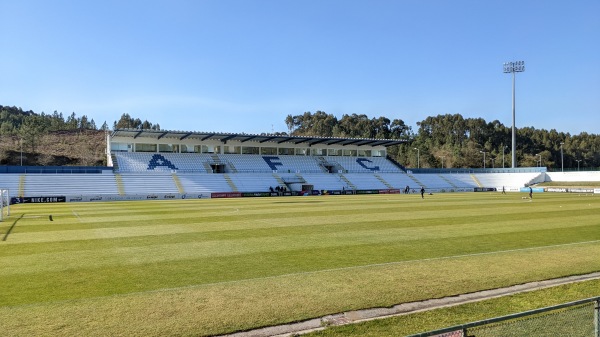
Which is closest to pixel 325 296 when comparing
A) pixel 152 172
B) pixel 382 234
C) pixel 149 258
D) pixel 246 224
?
pixel 149 258

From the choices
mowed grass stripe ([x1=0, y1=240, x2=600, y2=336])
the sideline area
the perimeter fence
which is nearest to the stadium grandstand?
mowed grass stripe ([x1=0, y1=240, x2=600, y2=336])

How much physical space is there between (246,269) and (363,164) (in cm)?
7147

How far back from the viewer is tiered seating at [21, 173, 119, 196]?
51250 millimetres

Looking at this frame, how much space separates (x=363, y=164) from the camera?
82.1m

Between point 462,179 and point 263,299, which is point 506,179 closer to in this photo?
point 462,179

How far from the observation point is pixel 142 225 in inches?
886

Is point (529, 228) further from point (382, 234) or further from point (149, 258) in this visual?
point (149, 258)

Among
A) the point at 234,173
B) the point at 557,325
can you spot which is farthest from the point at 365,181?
the point at 557,325

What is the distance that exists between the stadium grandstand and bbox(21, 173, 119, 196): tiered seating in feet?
0.34

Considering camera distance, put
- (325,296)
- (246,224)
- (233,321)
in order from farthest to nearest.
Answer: (246,224) → (325,296) → (233,321)

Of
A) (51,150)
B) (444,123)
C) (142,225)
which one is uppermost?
(444,123)

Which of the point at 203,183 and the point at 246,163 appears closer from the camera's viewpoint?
the point at 203,183

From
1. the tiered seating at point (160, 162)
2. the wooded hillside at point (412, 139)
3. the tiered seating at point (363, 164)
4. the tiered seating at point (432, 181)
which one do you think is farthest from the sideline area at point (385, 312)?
the wooded hillside at point (412, 139)

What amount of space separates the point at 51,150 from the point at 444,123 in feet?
423
